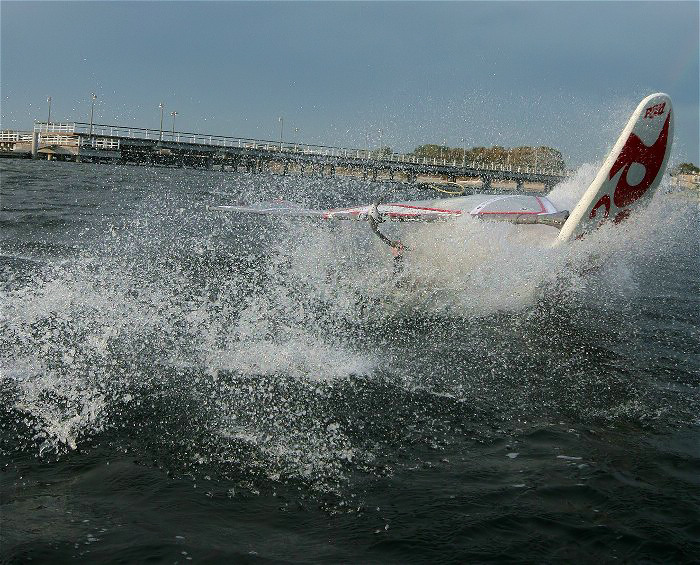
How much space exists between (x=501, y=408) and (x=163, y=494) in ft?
12.4

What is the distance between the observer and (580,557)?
4.52 metres

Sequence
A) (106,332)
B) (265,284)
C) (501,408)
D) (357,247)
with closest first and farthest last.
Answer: (501,408)
(106,332)
(265,284)
(357,247)

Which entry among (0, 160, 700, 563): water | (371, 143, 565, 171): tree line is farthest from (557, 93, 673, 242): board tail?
(371, 143, 565, 171): tree line

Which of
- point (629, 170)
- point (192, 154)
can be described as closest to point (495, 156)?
point (192, 154)

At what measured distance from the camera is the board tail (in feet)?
44.3

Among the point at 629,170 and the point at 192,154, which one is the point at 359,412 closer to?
the point at 629,170

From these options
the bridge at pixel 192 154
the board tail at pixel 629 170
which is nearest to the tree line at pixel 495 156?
the bridge at pixel 192 154

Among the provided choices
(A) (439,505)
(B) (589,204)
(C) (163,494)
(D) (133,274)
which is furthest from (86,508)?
(B) (589,204)

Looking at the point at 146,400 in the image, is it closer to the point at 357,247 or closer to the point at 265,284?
the point at 265,284

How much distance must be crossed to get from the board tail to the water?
0.55m

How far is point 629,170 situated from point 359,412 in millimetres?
10137

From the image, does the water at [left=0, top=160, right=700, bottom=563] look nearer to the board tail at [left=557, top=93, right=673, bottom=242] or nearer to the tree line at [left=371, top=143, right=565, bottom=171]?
the board tail at [left=557, top=93, right=673, bottom=242]

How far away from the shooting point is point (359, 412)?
673cm

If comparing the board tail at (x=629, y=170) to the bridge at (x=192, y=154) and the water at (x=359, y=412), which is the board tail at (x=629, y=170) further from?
the bridge at (x=192, y=154)
